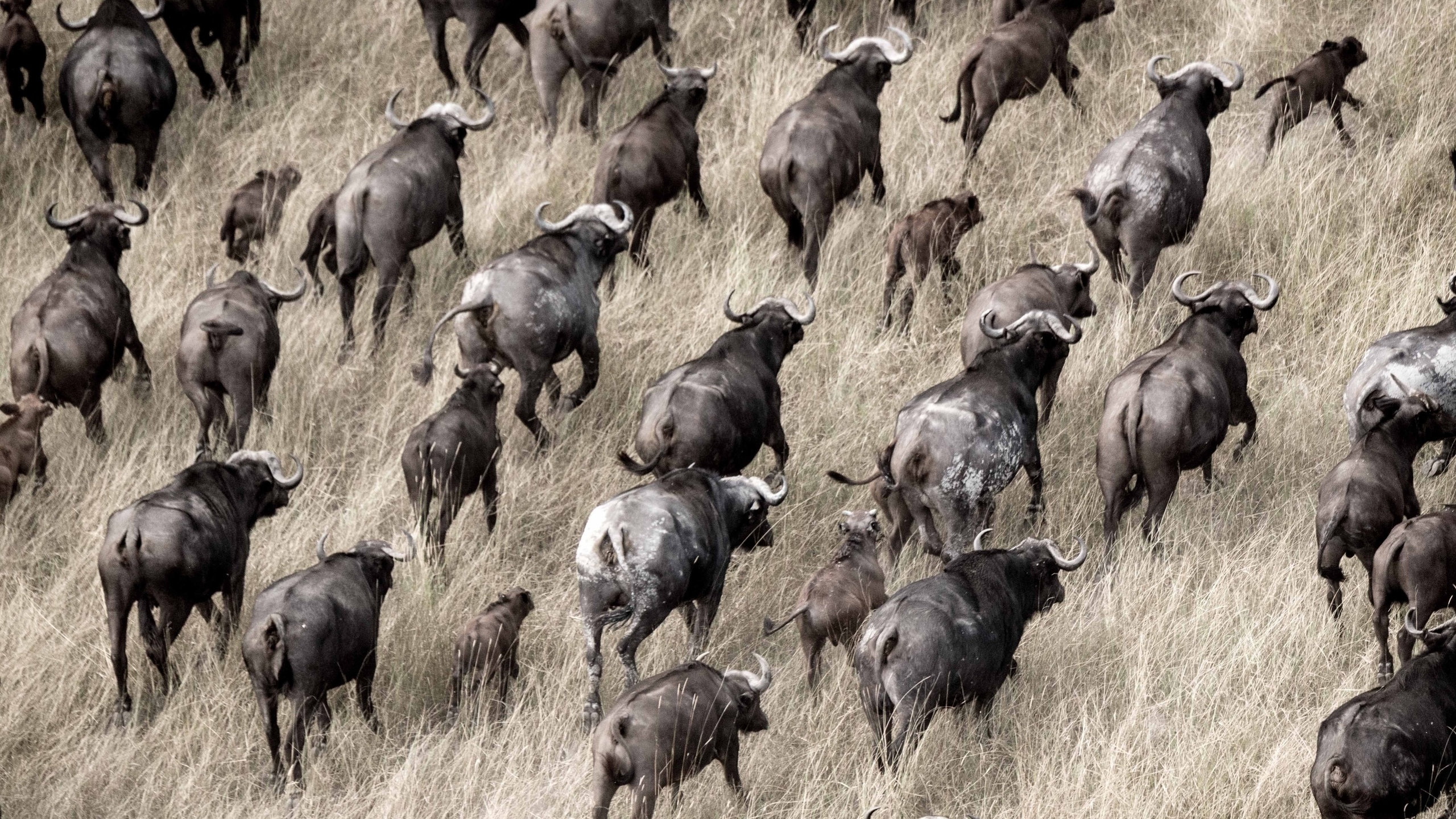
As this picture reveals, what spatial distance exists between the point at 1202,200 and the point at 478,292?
4.13m

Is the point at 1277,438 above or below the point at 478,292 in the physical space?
below

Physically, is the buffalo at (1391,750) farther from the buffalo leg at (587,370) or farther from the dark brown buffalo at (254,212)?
the dark brown buffalo at (254,212)

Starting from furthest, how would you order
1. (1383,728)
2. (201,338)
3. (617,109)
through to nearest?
(617,109), (201,338), (1383,728)

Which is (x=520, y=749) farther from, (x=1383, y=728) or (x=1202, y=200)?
(x=1202, y=200)

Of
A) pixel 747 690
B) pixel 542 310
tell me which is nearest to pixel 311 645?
pixel 747 690

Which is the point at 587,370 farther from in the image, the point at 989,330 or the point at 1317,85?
the point at 1317,85

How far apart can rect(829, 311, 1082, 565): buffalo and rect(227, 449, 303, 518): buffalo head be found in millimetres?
2497

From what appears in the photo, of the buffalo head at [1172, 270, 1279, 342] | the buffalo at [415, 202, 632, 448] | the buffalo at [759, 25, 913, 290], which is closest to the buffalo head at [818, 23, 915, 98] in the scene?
the buffalo at [759, 25, 913, 290]

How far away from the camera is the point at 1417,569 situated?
7.29m

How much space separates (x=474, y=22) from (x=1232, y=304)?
19.1ft

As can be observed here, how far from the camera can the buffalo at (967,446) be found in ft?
26.7

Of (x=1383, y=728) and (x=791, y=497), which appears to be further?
(x=791, y=497)

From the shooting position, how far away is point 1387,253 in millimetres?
10883

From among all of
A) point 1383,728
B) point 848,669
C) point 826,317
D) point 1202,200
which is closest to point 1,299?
point 826,317
